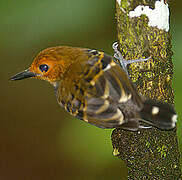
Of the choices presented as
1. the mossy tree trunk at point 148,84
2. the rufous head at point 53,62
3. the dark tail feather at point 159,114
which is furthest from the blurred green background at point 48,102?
the rufous head at point 53,62

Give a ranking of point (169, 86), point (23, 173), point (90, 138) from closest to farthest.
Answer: point (169, 86) → point (90, 138) → point (23, 173)

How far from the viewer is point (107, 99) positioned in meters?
1.89

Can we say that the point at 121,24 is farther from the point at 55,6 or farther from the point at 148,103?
the point at 55,6

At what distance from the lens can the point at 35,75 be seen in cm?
225

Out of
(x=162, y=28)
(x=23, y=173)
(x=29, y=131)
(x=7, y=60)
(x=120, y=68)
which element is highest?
(x=162, y=28)

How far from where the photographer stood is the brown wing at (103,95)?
189 cm

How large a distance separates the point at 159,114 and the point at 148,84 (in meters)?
0.21

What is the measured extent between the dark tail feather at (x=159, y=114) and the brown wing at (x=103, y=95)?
0.06 metres

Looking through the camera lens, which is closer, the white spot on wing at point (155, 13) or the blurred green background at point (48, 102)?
the white spot on wing at point (155, 13)

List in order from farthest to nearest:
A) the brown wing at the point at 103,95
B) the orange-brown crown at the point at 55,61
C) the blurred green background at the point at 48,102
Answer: the blurred green background at the point at 48,102 < the orange-brown crown at the point at 55,61 < the brown wing at the point at 103,95

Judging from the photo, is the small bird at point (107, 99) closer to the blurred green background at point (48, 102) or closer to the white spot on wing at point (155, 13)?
the white spot on wing at point (155, 13)

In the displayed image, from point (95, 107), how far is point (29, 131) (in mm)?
2481

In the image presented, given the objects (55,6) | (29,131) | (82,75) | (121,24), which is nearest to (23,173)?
(29,131)

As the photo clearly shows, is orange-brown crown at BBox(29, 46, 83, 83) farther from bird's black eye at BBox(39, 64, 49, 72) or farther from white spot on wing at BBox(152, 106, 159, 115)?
white spot on wing at BBox(152, 106, 159, 115)
